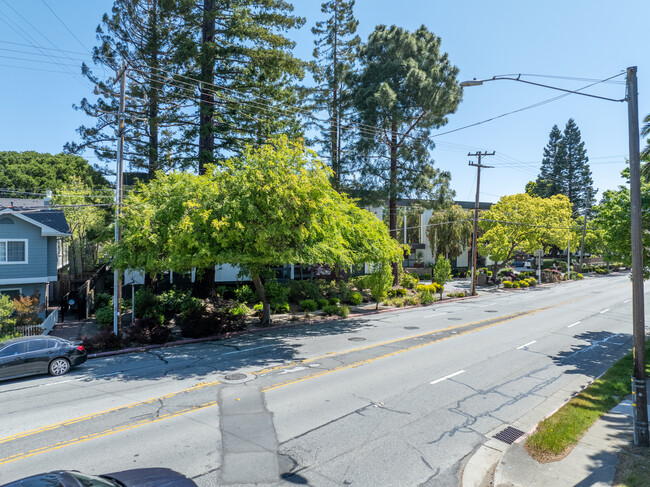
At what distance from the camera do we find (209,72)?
24375 mm

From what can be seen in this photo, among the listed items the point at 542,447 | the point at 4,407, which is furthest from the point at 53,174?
the point at 542,447

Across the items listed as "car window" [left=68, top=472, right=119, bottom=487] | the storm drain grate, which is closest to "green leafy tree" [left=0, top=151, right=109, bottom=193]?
"car window" [left=68, top=472, right=119, bottom=487]

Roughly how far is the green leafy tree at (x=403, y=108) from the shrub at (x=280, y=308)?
37.9 ft

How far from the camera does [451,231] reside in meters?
47.9

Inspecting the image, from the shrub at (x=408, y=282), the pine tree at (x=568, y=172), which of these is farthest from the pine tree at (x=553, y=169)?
the shrub at (x=408, y=282)

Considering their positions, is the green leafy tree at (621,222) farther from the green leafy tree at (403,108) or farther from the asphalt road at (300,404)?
the green leafy tree at (403,108)

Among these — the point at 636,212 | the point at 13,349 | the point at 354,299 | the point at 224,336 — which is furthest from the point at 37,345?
the point at 354,299

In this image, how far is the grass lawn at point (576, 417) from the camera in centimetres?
760

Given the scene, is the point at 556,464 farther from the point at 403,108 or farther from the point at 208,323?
the point at 403,108

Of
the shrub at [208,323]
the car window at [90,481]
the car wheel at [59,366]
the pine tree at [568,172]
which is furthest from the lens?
the pine tree at [568,172]

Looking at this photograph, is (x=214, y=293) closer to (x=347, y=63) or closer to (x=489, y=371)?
(x=489, y=371)

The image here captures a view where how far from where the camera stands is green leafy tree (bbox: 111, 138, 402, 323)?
15.6 metres

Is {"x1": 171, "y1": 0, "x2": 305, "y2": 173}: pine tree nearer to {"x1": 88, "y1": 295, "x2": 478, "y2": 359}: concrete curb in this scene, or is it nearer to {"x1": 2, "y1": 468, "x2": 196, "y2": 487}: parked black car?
{"x1": 88, "y1": 295, "x2": 478, "y2": 359}: concrete curb

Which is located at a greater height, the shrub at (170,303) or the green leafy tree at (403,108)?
the green leafy tree at (403,108)
